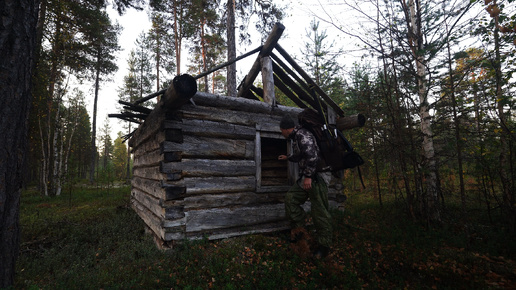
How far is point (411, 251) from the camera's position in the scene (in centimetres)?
470

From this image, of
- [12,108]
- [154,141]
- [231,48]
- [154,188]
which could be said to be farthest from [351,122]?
[231,48]

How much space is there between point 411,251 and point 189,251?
180 inches

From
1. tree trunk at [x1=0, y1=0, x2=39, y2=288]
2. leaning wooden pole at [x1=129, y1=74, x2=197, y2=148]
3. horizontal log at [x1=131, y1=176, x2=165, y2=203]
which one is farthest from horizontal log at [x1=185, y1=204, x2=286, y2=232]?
tree trunk at [x1=0, y1=0, x2=39, y2=288]

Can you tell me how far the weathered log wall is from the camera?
4477 millimetres

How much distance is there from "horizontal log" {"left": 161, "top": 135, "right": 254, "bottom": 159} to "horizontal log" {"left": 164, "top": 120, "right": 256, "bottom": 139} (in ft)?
0.37

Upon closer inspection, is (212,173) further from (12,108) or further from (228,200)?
(12,108)

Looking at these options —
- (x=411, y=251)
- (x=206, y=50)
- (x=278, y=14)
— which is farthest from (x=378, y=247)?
(x=206, y=50)

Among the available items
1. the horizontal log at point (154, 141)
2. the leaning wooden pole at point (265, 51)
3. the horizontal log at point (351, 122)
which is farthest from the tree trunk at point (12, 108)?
the horizontal log at point (351, 122)

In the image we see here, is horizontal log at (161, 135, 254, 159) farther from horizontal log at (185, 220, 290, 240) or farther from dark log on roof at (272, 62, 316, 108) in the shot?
dark log on roof at (272, 62, 316, 108)

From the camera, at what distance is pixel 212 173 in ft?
15.9

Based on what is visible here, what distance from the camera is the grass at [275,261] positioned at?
137 inches

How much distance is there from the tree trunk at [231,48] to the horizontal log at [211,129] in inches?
194

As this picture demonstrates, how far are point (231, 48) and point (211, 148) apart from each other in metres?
6.84

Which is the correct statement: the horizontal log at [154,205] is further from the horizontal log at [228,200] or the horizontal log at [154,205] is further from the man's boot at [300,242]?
the man's boot at [300,242]
